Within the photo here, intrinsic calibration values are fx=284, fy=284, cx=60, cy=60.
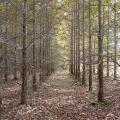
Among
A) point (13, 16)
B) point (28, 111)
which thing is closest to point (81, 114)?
point (28, 111)

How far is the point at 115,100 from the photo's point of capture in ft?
44.4

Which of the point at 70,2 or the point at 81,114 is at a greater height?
the point at 70,2

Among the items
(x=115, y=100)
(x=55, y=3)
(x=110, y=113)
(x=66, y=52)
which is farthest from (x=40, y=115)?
(x=66, y=52)

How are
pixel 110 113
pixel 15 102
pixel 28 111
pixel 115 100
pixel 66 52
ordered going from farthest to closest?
pixel 66 52 → pixel 15 102 → pixel 115 100 → pixel 28 111 → pixel 110 113

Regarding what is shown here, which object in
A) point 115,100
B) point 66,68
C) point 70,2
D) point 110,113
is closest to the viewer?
point 110,113

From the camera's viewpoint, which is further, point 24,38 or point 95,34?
point 95,34

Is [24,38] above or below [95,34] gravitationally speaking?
below

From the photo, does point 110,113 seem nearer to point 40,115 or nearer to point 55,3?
point 40,115

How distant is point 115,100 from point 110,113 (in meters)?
2.21

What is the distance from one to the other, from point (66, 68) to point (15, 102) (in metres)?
46.7

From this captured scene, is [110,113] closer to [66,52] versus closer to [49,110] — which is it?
[49,110]

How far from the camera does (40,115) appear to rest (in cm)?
1184

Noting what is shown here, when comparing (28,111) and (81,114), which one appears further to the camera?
(28,111)

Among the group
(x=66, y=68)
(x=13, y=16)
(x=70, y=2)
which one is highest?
(x=70, y=2)
